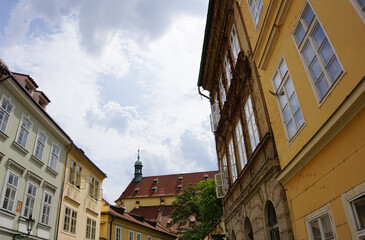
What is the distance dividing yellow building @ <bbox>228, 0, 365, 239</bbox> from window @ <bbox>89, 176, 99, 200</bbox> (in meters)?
17.8

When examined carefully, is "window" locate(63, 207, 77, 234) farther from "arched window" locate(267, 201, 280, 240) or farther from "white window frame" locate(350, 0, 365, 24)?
"white window frame" locate(350, 0, 365, 24)

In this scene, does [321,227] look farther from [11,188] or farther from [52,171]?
[52,171]

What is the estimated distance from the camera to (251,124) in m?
10.8

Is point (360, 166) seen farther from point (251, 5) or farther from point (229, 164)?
point (229, 164)

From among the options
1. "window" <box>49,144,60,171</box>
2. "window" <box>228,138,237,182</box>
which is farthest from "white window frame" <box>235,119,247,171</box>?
"window" <box>49,144,60,171</box>

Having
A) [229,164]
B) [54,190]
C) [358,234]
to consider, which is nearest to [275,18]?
[358,234]

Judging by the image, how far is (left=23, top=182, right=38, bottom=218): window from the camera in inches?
584

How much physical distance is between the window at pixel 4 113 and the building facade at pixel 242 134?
10.2 m

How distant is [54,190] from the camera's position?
17656 millimetres

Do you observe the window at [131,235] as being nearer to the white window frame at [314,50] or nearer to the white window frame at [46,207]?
the white window frame at [46,207]

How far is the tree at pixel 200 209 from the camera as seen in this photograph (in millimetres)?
33562

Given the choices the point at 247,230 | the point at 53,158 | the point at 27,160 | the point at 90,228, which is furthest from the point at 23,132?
the point at 247,230

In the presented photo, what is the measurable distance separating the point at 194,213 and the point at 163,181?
91.3 feet

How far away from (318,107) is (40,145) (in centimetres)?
1533
